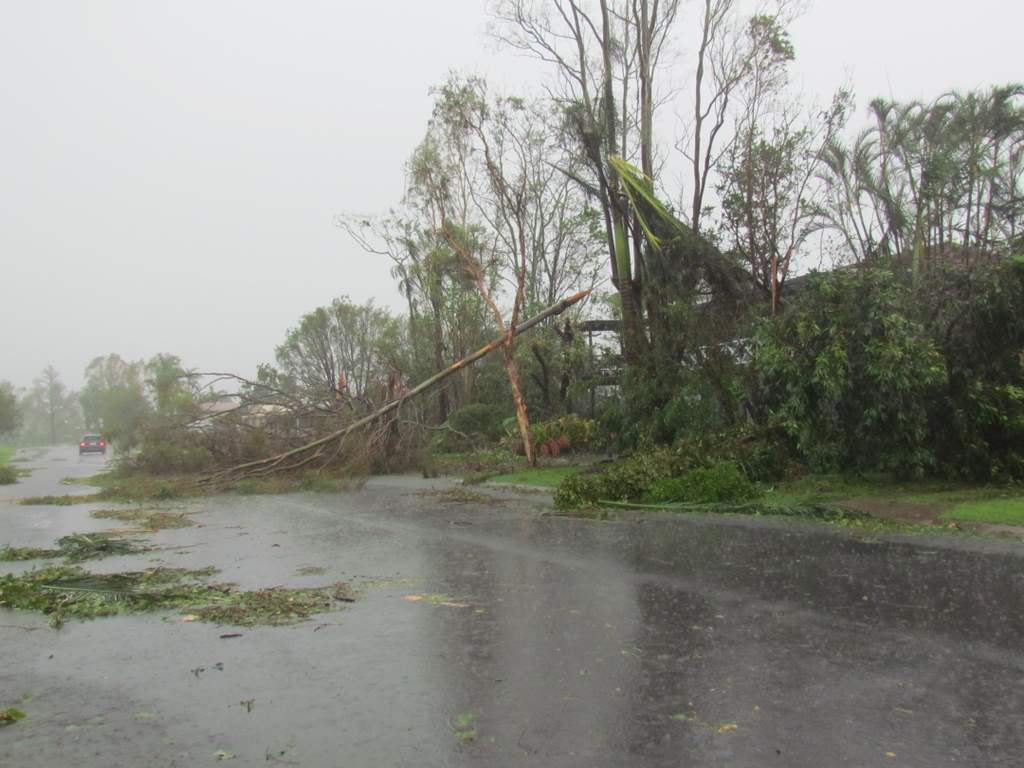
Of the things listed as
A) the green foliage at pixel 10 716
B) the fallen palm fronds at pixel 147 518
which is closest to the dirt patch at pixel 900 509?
the green foliage at pixel 10 716

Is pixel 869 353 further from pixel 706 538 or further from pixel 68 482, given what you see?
pixel 68 482


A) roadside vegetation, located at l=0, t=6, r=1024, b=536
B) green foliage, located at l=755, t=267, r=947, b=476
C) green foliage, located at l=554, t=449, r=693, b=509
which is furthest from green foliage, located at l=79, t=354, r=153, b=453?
green foliage, located at l=755, t=267, r=947, b=476

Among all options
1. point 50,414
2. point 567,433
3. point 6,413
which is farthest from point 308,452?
point 50,414

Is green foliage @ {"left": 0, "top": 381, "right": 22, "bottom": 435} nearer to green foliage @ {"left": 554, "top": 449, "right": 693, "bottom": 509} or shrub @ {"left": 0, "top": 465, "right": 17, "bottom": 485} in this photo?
shrub @ {"left": 0, "top": 465, "right": 17, "bottom": 485}

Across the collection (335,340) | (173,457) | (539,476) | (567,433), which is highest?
(335,340)

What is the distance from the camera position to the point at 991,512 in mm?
10242

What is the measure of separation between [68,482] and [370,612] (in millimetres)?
20652

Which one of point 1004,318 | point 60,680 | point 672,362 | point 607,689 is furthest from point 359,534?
point 1004,318

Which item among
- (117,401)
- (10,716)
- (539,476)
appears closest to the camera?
(10,716)

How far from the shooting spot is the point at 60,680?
5285mm

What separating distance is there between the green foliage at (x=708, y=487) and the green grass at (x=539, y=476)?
382 centimetres

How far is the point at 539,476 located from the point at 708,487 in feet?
20.1

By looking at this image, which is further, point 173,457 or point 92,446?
point 92,446

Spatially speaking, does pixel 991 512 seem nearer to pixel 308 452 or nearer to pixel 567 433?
pixel 567 433
